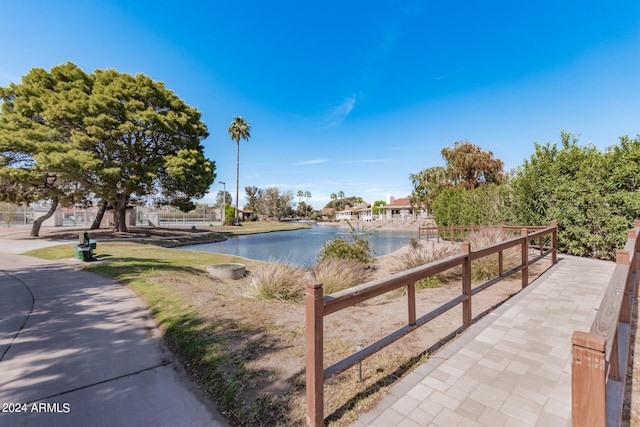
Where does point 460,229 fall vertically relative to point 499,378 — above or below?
above

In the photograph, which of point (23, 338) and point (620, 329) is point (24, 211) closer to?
point (23, 338)

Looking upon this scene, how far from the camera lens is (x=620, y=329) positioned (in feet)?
7.23

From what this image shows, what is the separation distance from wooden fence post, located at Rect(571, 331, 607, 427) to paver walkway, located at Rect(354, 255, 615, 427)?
1111 millimetres

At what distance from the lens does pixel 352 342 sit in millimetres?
3363

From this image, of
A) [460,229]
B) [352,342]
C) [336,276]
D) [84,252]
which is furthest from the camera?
[460,229]

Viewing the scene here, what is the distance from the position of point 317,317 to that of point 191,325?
2668mm

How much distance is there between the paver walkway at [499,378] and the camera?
2.10 m

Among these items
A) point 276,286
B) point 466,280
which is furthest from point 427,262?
point 276,286

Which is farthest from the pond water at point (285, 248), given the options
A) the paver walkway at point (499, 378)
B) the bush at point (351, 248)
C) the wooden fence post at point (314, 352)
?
the wooden fence post at point (314, 352)

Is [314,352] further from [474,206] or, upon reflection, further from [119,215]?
[119,215]

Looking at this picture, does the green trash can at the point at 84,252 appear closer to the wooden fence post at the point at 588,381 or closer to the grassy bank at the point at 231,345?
the grassy bank at the point at 231,345

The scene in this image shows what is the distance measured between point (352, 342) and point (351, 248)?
19.3 feet

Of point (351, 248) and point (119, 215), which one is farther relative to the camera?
point (119, 215)

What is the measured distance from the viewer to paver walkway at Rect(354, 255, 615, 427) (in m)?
2.10
